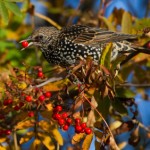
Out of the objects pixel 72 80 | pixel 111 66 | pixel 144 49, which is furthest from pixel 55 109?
pixel 144 49

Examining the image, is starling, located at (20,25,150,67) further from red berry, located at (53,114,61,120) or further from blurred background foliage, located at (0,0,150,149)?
red berry, located at (53,114,61,120)

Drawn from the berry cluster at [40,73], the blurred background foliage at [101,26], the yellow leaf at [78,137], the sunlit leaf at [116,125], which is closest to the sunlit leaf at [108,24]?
the blurred background foliage at [101,26]

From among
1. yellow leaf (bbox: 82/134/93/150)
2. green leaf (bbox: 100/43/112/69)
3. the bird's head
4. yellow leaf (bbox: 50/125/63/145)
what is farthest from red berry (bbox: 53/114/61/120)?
the bird's head

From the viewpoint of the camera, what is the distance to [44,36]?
17.3 ft

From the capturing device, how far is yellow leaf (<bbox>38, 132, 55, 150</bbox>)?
13.4 feet

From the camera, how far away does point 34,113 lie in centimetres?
411

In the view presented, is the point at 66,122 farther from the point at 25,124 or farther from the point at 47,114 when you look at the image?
the point at 25,124

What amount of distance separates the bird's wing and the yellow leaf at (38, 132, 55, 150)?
4.08 feet

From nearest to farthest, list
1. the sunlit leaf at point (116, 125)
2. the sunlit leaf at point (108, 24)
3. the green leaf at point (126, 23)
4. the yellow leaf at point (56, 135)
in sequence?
the yellow leaf at point (56, 135) < the sunlit leaf at point (116, 125) < the green leaf at point (126, 23) < the sunlit leaf at point (108, 24)

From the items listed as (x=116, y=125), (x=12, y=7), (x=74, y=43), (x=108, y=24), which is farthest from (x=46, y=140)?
(x=108, y=24)

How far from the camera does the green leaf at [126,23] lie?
4645 millimetres

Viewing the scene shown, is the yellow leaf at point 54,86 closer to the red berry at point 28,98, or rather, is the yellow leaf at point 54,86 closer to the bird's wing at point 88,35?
the red berry at point 28,98

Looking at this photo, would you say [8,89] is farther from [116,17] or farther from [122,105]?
[116,17]

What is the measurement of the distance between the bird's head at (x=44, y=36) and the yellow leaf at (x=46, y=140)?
1211mm
